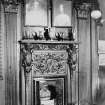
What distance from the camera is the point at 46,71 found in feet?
12.2

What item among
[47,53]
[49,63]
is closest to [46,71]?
[49,63]

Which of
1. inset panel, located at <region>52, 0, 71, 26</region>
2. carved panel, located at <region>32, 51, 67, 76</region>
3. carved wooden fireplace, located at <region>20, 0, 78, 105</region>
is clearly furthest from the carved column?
inset panel, located at <region>52, 0, 71, 26</region>

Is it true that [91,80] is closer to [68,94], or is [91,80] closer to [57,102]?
[68,94]

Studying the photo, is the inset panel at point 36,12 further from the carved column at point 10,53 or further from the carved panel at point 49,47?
the carved panel at point 49,47

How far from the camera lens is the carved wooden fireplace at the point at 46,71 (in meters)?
3.61

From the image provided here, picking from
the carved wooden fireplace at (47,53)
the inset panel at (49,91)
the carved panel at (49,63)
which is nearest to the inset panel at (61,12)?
the carved wooden fireplace at (47,53)

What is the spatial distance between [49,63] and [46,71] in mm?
149

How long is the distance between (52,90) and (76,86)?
0.46 metres

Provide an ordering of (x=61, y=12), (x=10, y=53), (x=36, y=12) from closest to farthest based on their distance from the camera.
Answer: (x=10, y=53) → (x=36, y=12) → (x=61, y=12)

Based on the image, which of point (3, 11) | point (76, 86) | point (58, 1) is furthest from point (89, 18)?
point (3, 11)

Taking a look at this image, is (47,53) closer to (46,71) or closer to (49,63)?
(49,63)

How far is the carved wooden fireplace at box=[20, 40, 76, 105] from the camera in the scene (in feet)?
11.8

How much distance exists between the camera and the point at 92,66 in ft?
13.2

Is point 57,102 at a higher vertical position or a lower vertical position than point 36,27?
lower
